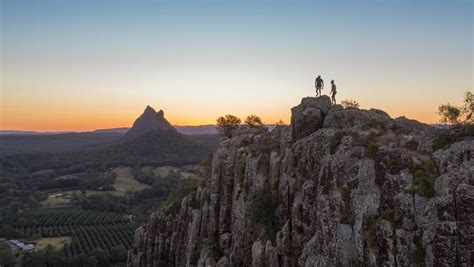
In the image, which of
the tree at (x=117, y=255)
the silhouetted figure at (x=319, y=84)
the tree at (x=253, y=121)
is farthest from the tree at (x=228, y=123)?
the tree at (x=117, y=255)

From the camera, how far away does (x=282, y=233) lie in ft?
130

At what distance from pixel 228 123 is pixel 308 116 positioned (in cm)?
2847

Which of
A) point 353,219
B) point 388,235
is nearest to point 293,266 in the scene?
point 353,219

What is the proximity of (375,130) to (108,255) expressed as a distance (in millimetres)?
153994

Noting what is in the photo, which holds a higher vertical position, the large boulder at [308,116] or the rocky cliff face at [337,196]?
the large boulder at [308,116]

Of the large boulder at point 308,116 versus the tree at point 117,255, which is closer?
the large boulder at point 308,116

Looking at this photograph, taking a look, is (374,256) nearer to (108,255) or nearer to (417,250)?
(417,250)

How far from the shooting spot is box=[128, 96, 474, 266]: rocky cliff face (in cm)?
2573

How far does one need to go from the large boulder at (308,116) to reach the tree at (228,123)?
80.0 feet

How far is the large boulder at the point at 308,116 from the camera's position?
4462 cm

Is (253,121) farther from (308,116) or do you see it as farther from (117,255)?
(117,255)

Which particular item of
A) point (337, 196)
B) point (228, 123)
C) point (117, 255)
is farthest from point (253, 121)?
point (117, 255)

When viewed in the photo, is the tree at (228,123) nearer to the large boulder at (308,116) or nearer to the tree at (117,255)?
the large boulder at (308,116)

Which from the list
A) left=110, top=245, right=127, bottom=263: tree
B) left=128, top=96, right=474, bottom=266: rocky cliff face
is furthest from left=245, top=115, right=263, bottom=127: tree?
left=110, top=245, right=127, bottom=263: tree
